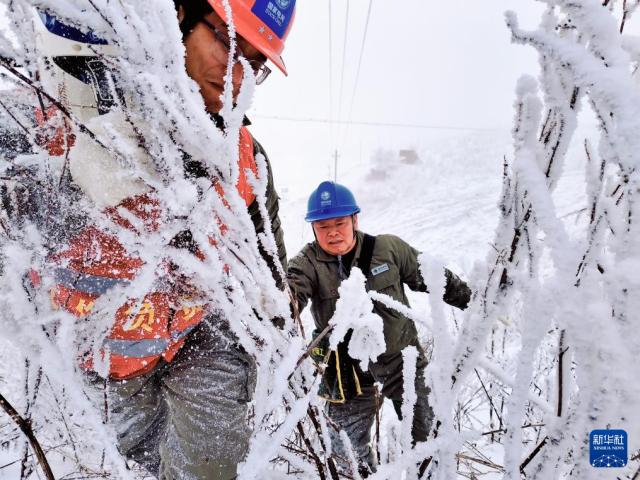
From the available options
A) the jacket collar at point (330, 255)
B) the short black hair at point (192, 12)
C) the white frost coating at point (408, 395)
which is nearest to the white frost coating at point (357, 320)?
the white frost coating at point (408, 395)

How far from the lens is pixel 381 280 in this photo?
2.80m

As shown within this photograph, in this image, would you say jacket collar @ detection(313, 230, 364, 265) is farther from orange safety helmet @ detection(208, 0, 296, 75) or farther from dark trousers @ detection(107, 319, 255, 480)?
orange safety helmet @ detection(208, 0, 296, 75)

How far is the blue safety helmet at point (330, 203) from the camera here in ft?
10.0

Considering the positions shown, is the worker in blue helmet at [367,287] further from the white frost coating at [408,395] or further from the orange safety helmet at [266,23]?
the white frost coating at [408,395]

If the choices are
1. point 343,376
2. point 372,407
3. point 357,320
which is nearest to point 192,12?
point 357,320

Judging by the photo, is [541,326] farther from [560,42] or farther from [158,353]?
[158,353]

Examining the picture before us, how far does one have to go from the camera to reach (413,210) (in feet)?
59.2

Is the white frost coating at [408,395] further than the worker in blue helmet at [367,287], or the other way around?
the worker in blue helmet at [367,287]

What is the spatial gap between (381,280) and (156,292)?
1.94 meters

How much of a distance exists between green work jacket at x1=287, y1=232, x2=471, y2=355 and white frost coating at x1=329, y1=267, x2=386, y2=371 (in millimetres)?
1900

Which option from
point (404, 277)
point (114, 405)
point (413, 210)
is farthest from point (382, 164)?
Result: point (114, 405)

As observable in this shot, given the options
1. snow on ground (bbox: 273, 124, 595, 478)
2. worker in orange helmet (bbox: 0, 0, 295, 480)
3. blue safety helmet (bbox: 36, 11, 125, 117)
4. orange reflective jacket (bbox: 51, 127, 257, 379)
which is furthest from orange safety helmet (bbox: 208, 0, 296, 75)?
snow on ground (bbox: 273, 124, 595, 478)

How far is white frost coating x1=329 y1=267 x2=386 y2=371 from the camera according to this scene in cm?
65

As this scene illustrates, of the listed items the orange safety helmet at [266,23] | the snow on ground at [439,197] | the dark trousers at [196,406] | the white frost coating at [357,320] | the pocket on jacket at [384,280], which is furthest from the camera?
the snow on ground at [439,197]
